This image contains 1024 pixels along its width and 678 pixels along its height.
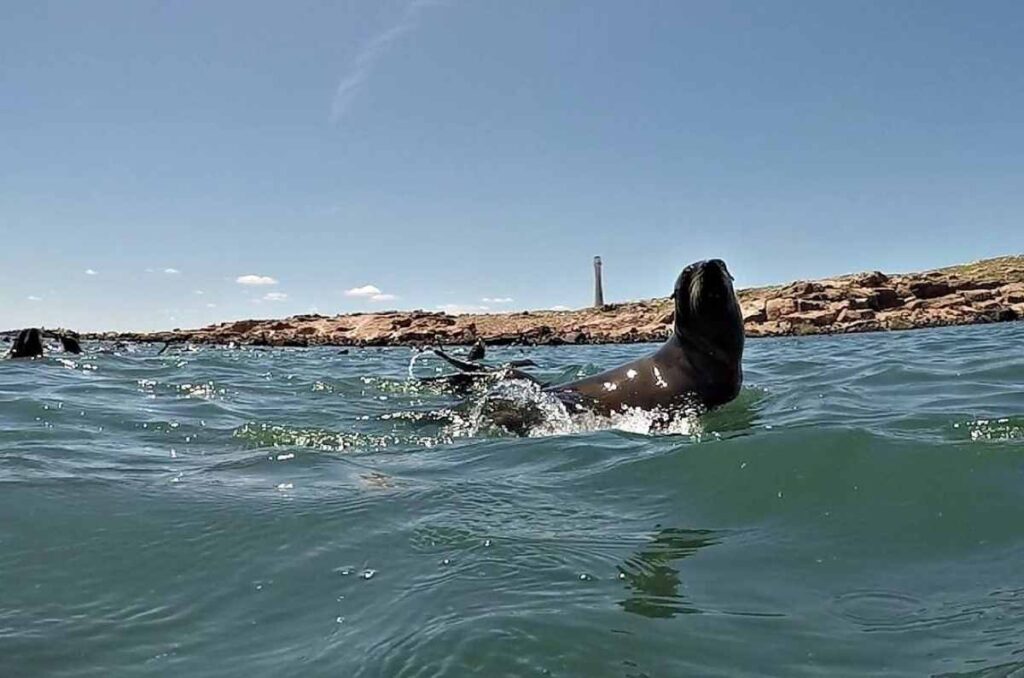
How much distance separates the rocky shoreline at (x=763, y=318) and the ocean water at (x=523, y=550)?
17.1 metres

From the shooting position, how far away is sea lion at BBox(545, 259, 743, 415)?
733 cm

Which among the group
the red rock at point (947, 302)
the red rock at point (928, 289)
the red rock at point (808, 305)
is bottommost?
the red rock at point (947, 302)

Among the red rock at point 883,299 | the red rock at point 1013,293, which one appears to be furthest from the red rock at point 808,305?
the red rock at point 1013,293

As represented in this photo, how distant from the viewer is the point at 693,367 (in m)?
7.54

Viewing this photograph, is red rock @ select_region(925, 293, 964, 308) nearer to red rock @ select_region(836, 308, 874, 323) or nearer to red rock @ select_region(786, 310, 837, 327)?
red rock @ select_region(836, 308, 874, 323)

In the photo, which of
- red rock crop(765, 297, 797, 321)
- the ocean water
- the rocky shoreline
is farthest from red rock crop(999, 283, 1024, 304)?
the ocean water

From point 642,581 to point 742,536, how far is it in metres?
0.71

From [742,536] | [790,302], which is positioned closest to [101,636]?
[742,536]

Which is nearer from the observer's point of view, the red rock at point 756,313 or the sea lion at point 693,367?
the sea lion at point 693,367

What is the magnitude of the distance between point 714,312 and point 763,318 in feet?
58.1

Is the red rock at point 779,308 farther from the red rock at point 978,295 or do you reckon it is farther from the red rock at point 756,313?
the red rock at point 978,295

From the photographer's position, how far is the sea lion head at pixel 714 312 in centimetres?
749

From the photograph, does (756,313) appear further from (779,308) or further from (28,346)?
(28,346)

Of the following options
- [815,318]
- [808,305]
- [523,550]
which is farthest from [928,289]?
[523,550]
